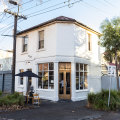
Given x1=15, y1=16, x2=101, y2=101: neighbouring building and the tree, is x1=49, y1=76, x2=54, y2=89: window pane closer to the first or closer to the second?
x1=15, y1=16, x2=101, y2=101: neighbouring building

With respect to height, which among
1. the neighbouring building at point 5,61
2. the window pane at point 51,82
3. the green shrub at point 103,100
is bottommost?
the green shrub at point 103,100

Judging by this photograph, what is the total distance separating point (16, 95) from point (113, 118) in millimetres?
6725

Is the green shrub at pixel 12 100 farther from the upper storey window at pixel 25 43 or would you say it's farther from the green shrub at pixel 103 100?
the upper storey window at pixel 25 43

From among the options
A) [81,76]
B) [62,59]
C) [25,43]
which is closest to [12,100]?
[62,59]

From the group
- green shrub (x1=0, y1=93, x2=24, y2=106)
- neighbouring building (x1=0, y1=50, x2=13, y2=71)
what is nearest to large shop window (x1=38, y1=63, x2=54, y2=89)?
green shrub (x1=0, y1=93, x2=24, y2=106)

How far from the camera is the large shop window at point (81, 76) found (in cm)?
1437

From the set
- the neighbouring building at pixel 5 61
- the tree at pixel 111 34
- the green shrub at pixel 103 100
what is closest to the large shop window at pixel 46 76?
the green shrub at pixel 103 100

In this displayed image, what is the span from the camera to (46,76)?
47.7 ft

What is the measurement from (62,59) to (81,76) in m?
2.73

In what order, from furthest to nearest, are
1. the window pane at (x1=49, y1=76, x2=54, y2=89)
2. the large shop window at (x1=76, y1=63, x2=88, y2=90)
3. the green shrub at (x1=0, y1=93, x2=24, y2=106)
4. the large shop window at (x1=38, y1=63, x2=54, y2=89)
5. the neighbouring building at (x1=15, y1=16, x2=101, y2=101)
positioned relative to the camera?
1. the large shop window at (x1=76, y1=63, x2=88, y2=90)
2. the large shop window at (x1=38, y1=63, x2=54, y2=89)
3. the window pane at (x1=49, y1=76, x2=54, y2=89)
4. the neighbouring building at (x1=15, y1=16, x2=101, y2=101)
5. the green shrub at (x1=0, y1=93, x2=24, y2=106)

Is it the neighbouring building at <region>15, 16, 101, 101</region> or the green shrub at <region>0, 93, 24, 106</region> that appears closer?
the green shrub at <region>0, 93, 24, 106</region>

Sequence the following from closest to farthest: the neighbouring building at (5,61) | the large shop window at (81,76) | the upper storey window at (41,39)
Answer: the large shop window at (81,76), the upper storey window at (41,39), the neighbouring building at (5,61)

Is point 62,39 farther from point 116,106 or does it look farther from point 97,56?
point 116,106

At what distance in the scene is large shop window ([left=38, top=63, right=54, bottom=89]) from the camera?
554 inches
